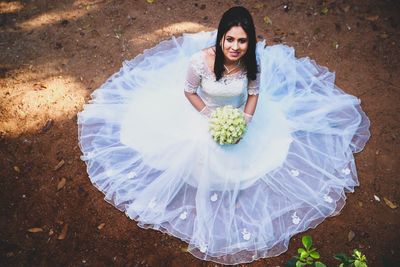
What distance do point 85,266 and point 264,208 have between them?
6.15ft

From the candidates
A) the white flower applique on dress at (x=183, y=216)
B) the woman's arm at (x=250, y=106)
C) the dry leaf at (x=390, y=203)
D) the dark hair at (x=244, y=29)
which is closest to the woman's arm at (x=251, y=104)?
the woman's arm at (x=250, y=106)

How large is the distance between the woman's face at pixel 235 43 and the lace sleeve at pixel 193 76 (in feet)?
1.04

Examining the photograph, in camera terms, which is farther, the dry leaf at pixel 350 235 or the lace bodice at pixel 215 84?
the dry leaf at pixel 350 235

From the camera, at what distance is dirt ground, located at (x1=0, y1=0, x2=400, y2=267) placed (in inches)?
129

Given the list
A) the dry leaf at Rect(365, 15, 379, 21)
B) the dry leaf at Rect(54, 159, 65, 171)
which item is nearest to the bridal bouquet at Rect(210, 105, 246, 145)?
the dry leaf at Rect(54, 159, 65, 171)

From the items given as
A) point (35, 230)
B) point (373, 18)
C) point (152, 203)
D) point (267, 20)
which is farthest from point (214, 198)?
point (373, 18)

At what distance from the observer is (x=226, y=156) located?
3.23 m

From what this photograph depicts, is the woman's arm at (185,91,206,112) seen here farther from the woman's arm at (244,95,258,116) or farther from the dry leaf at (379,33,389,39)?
the dry leaf at (379,33,389,39)

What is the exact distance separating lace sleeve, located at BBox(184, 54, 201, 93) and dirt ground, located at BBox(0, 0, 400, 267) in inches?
61.4

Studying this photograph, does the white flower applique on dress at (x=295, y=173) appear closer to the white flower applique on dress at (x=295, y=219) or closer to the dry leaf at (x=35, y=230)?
the white flower applique on dress at (x=295, y=219)

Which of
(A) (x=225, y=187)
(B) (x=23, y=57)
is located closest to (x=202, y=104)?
(A) (x=225, y=187)

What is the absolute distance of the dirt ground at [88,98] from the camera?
3270mm

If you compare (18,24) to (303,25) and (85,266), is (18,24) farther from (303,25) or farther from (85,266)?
(303,25)

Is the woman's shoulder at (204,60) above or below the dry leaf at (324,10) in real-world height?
above
